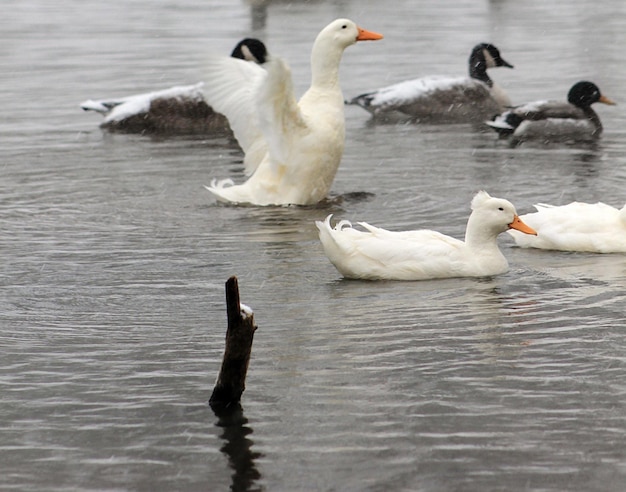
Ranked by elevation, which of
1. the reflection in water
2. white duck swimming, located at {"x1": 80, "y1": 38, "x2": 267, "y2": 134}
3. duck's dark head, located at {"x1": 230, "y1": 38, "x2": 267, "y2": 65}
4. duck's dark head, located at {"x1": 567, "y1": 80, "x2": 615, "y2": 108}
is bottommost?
white duck swimming, located at {"x1": 80, "y1": 38, "x2": 267, "y2": 134}

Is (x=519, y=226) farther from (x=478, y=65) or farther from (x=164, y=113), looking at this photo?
(x=478, y=65)

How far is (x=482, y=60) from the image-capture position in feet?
70.4

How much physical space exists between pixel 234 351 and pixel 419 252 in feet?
11.7

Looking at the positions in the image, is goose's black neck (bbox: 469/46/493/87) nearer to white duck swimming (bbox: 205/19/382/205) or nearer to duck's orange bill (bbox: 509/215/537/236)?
white duck swimming (bbox: 205/19/382/205)

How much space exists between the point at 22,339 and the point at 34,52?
19947 mm

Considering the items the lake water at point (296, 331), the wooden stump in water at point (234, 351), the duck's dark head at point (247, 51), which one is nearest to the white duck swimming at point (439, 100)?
the lake water at point (296, 331)

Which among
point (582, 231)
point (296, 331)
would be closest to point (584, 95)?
point (582, 231)

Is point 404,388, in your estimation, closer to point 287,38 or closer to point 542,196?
point 542,196

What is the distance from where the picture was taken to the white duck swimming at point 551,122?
18.2 meters

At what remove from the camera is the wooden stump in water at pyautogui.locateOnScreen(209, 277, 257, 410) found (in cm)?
726

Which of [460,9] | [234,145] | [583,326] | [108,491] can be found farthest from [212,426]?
[460,9]

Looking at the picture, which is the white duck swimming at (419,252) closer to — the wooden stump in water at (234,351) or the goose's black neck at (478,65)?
the wooden stump in water at (234,351)

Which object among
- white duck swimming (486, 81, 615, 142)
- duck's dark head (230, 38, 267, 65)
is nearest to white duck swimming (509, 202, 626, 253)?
white duck swimming (486, 81, 615, 142)

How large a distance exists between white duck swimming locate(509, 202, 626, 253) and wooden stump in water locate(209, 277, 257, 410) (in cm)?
477
